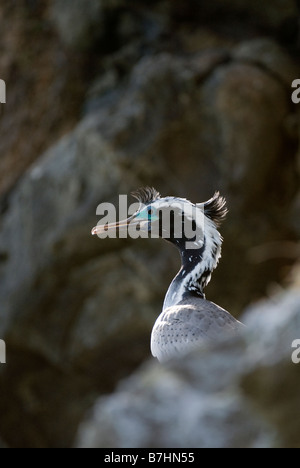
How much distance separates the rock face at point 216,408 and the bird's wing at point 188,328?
3.51m

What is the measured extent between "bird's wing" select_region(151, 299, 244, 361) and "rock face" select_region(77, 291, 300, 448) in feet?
11.5

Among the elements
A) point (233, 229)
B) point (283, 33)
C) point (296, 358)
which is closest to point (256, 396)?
point (296, 358)

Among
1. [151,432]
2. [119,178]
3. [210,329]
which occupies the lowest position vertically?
[151,432]

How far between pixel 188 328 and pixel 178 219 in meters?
1.55

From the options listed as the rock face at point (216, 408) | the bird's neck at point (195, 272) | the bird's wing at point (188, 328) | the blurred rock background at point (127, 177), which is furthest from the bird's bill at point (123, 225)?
the blurred rock background at point (127, 177)

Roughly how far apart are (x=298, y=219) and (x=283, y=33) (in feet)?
9.64

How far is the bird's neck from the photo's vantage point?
8.62m

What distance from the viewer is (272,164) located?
1448 cm

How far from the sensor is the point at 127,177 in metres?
14.4

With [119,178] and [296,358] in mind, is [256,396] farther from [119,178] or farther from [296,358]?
[119,178]

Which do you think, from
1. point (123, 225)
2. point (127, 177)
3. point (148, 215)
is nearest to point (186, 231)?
point (148, 215)

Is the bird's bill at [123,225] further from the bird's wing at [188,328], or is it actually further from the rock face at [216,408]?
the rock face at [216,408]

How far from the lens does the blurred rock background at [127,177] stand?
565 inches

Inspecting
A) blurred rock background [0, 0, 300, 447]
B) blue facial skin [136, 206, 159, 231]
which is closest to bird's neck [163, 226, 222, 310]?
blue facial skin [136, 206, 159, 231]
